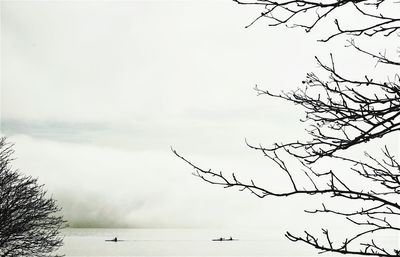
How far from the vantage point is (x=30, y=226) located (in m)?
19.6

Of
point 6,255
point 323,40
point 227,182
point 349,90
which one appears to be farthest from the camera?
point 6,255

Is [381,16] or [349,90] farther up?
[381,16]

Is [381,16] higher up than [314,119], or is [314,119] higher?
[381,16]

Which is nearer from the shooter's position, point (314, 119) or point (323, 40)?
point (323, 40)

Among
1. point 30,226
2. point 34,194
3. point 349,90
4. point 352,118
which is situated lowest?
point 352,118

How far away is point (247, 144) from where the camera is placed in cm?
350

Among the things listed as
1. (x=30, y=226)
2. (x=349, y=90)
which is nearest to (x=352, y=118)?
(x=349, y=90)

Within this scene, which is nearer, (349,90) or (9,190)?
(349,90)

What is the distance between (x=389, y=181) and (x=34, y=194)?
18564 mm

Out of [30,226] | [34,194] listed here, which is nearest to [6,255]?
[30,226]

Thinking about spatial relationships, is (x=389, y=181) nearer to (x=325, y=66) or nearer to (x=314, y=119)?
(x=314, y=119)

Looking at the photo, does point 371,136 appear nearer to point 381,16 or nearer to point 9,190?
point 381,16

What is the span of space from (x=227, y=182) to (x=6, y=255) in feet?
59.1

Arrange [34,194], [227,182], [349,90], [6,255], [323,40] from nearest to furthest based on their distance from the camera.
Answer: [227,182], [323,40], [349,90], [6,255], [34,194]
